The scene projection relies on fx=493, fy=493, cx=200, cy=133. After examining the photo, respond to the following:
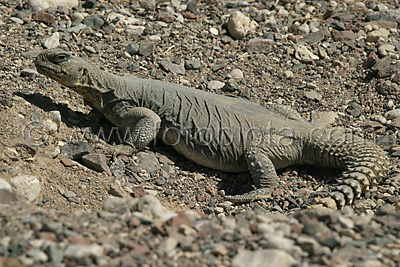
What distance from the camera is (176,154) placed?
7.36 metres

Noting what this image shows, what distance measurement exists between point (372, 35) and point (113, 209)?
6565 millimetres

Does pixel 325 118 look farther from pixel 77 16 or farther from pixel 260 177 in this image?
Answer: pixel 77 16

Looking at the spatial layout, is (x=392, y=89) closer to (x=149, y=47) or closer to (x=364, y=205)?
(x=364, y=205)


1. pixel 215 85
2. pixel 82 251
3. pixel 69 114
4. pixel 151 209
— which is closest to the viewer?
pixel 82 251

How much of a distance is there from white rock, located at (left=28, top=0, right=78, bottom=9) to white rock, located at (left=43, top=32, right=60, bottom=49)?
1049mm

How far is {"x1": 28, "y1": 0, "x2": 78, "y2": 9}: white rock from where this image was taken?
9.10m

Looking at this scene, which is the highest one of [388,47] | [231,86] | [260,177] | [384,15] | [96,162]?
[384,15]

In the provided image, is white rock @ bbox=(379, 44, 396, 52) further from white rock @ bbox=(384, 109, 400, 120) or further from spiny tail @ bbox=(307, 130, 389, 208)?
spiny tail @ bbox=(307, 130, 389, 208)

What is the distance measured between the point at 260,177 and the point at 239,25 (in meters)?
3.77

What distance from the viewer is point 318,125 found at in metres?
7.54

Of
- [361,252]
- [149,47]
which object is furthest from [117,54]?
[361,252]

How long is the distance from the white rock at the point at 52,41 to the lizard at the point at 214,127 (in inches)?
53.1

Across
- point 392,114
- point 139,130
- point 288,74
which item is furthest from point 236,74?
point 392,114

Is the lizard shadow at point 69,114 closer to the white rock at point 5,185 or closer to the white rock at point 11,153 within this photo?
the white rock at point 11,153
